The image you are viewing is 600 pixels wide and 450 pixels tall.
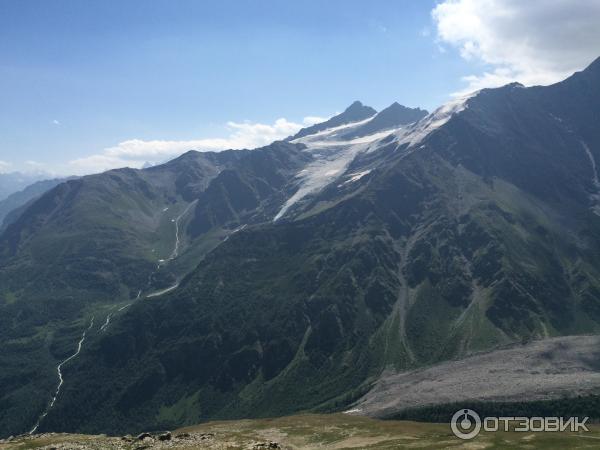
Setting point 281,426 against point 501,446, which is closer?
point 501,446

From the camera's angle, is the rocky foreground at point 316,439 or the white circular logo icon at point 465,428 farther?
the white circular logo icon at point 465,428

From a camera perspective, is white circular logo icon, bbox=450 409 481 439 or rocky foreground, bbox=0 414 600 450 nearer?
rocky foreground, bbox=0 414 600 450

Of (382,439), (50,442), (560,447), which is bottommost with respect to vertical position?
(382,439)

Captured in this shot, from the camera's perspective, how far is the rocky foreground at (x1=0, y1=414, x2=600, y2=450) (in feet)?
363

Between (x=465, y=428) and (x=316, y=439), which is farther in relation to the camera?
(x=465, y=428)

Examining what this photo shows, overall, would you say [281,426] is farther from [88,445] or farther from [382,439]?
[88,445]

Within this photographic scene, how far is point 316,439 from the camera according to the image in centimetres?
16262

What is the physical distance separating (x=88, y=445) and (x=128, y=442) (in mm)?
9448

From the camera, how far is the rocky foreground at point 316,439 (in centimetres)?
11072

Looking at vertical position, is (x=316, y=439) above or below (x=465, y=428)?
above

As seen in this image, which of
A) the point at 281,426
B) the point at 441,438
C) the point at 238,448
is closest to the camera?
the point at 238,448

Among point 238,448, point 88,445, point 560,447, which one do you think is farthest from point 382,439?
point 88,445

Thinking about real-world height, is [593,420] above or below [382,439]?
below

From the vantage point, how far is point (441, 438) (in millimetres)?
148875
